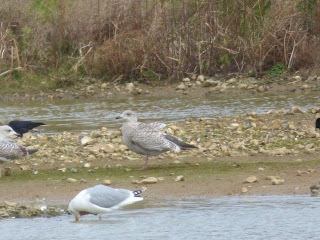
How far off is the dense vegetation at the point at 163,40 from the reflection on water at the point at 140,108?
1.37 m

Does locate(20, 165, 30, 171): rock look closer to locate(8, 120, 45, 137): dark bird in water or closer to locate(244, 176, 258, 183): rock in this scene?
locate(8, 120, 45, 137): dark bird in water

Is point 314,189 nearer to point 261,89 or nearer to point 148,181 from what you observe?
point 148,181

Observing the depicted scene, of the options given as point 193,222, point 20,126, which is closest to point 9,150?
point 20,126

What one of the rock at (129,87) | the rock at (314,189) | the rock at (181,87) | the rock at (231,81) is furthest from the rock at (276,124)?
the rock at (129,87)

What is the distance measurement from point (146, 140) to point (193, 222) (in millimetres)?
2228

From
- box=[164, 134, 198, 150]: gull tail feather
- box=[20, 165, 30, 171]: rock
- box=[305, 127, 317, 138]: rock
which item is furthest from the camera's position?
box=[305, 127, 317, 138]: rock

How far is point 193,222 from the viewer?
743 centimetres

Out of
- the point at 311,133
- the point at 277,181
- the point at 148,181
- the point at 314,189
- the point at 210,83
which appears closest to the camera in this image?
the point at 314,189

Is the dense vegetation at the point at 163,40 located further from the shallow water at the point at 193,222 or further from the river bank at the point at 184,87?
the shallow water at the point at 193,222

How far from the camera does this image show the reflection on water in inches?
570

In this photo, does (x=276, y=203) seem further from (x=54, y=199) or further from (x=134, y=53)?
(x=134, y=53)

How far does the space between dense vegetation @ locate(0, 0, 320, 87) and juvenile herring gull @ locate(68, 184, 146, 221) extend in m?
10.8

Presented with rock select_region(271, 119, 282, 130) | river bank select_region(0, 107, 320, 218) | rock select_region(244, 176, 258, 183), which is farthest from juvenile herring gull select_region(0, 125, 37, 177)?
rock select_region(271, 119, 282, 130)

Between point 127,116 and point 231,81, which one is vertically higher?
point 127,116
